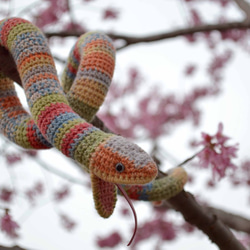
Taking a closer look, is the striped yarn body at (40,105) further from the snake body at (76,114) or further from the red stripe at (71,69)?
the red stripe at (71,69)

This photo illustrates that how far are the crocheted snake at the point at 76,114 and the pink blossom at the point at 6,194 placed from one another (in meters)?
3.52

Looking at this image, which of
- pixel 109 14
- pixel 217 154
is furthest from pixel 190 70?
pixel 217 154

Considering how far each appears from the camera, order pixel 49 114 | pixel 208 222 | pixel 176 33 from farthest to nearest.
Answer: pixel 176 33
pixel 208 222
pixel 49 114

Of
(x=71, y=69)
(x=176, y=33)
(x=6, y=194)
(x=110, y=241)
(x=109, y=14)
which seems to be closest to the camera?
(x=71, y=69)

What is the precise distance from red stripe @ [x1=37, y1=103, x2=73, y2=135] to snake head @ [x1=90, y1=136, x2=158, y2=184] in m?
0.13

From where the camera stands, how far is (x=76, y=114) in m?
0.77

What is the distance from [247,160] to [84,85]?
14.4 ft

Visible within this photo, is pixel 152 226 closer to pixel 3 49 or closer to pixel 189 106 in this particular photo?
pixel 189 106

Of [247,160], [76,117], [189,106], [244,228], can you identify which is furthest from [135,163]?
[189,106]

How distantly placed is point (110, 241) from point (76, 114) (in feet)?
14.1

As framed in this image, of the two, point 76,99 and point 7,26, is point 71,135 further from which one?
point 7,26

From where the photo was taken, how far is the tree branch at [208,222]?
1.28m

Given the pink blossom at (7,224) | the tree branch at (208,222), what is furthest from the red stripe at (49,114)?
the pink blossom at (7,224)

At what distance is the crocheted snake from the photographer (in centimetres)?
66
